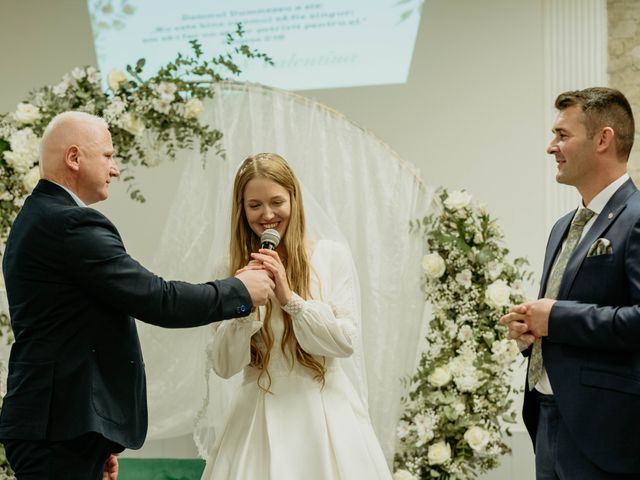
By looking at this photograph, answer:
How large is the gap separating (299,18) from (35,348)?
3.45 meters

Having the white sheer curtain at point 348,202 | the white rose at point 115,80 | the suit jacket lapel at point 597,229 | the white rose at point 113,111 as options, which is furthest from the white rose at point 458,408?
the white rose at point 115,80

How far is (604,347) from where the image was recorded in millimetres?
2367

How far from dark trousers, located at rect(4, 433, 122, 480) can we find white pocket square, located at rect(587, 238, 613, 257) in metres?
1.54

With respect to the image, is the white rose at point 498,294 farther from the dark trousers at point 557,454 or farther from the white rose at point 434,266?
the dark trousers at point 557,454

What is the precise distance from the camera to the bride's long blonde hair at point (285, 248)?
9.07 feet

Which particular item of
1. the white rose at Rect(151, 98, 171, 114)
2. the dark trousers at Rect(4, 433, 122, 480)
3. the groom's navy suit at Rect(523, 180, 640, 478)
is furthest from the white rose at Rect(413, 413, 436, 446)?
the white rose at Rect(151, 98, 171, 114)

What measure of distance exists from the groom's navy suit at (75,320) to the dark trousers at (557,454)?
1145 mm

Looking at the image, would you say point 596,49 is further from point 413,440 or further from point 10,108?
point 10,108

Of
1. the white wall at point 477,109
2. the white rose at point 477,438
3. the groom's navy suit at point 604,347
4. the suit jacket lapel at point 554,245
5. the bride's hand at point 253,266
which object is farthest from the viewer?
the white wall at point 477,109

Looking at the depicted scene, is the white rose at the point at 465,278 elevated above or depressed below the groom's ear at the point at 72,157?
below

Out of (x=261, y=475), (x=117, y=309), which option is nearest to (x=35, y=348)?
(x=117, y=309)

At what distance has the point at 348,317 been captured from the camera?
276 cm

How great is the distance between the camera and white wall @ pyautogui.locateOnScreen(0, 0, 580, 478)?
4.84 m

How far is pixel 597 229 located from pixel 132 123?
7.11 ft
